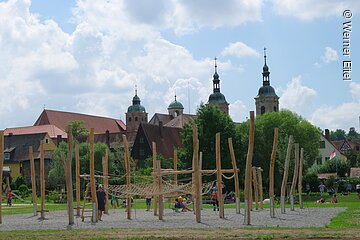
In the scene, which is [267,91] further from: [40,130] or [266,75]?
[40,130]

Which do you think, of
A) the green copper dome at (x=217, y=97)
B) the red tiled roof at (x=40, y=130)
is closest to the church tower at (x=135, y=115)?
the green copper dome at (x=217, y=97)

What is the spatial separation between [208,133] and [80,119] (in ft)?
253

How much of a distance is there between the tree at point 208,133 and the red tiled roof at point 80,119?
66.3 meters

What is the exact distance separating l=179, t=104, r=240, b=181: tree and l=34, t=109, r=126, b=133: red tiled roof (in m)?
66.3

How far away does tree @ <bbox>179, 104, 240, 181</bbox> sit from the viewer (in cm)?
6550

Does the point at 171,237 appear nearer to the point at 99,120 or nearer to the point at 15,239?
the point at 15,239

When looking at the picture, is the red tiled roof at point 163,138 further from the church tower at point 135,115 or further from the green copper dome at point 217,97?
the church tower at point 135,115

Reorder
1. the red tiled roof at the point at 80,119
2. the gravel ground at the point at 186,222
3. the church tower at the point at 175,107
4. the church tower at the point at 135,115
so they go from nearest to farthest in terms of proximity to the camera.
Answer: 1. the gravel ground at the point at 186,222
2. the red tiled roof at the point at 80,119
3. the church tower at the point at 135,115
4. the church tower at the point at 175,107

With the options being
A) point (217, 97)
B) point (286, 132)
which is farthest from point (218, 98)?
point (286, 132)

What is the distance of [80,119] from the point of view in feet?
461

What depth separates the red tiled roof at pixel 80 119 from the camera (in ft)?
435

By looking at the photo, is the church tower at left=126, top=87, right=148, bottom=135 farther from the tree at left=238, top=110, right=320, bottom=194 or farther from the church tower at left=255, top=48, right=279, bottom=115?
the tree at left=238, top=110, right=320, bottom=194

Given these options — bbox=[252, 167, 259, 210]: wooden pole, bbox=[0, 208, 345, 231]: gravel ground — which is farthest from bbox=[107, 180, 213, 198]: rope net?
bbox=[252, 167, 259, 210]: wooden pole

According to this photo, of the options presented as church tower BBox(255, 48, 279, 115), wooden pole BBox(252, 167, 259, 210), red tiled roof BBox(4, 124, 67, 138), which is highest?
church tower BBox(255, 48, 279, 115)
